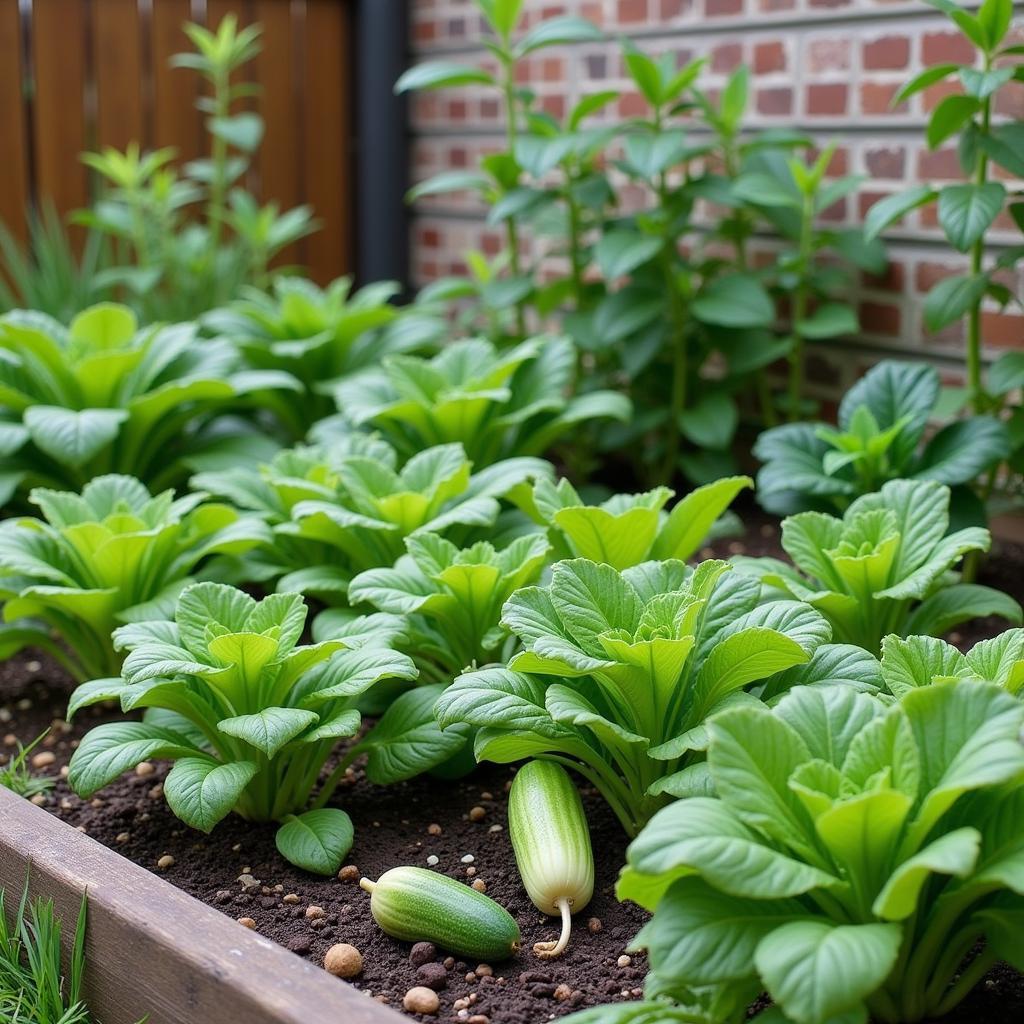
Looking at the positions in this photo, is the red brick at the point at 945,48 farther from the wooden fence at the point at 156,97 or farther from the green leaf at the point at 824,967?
the wooden fence at the point at 156,97

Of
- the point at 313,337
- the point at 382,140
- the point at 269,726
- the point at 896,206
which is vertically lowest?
the point at 269,726

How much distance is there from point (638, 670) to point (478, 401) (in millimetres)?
1190

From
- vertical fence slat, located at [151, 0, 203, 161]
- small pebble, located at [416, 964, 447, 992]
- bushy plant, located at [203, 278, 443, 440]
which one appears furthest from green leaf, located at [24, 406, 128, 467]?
vertical fence slat, located at [151, 0, 203, 161]

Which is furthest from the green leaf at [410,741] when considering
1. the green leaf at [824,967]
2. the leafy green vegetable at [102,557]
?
the green leaf at [824,967]

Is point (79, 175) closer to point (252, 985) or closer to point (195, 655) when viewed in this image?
point (195, 655)

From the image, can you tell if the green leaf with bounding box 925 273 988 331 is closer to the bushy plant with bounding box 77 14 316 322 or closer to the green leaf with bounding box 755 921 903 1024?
the green leaf with bounding box 755 921 903 1024

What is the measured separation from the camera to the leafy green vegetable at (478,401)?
9.04 feet

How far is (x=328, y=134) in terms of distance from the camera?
489 centimetres

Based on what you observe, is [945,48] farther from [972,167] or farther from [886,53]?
[972,167]

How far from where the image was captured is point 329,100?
15.9 ft

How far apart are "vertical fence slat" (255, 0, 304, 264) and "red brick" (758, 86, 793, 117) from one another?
80.7 inches

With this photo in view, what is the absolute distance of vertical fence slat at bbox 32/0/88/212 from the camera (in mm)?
4297

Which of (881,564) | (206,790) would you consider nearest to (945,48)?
Result: (881,564)

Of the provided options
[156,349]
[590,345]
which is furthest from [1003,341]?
[156,349]
